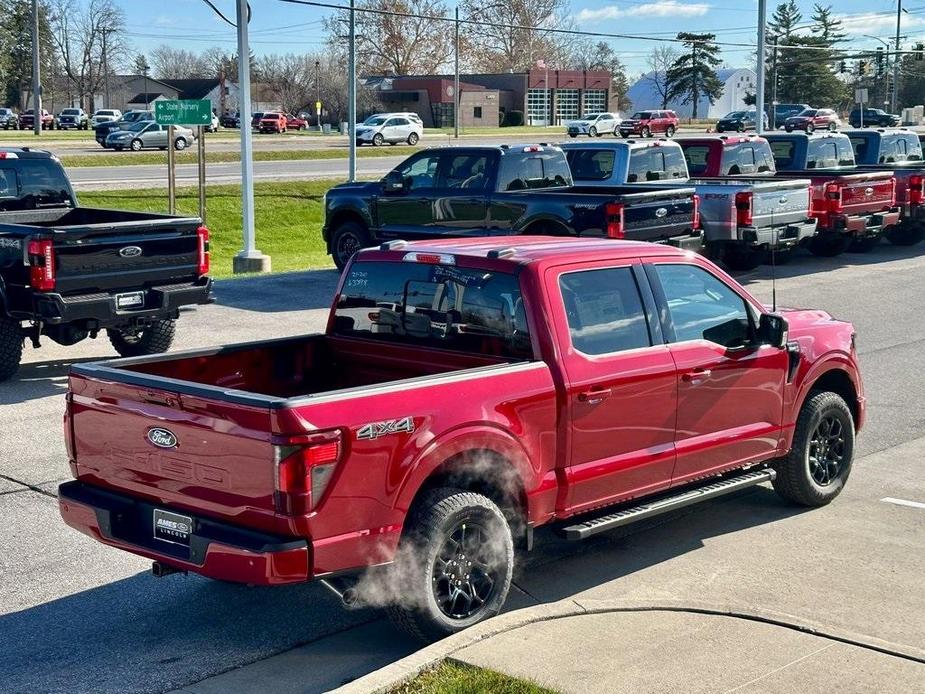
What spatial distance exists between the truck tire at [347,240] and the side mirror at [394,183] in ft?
3.53

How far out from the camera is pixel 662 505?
680 cm

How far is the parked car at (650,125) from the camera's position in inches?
2906

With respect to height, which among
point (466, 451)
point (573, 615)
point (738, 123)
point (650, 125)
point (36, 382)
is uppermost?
point (738, 123)

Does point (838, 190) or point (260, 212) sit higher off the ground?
point (838, 190)

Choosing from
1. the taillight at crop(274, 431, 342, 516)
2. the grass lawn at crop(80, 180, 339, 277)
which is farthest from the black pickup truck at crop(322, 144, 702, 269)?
the taillight at crop(274, 431, 342, 516)

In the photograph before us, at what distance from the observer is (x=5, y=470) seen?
29.3 ft

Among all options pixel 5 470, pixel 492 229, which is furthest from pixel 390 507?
pixel 492 229

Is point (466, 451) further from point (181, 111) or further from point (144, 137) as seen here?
point (144, 137)

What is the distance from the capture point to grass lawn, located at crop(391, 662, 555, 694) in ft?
16.5

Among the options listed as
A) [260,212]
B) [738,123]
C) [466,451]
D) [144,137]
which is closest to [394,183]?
[260,212]

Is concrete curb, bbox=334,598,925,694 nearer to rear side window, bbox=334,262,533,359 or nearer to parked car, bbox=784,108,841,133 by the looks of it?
rear side window, bbox=334,262,533,359

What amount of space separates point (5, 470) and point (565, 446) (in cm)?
458

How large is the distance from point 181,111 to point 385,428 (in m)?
17.3

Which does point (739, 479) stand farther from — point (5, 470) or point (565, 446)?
point (5, 470)
